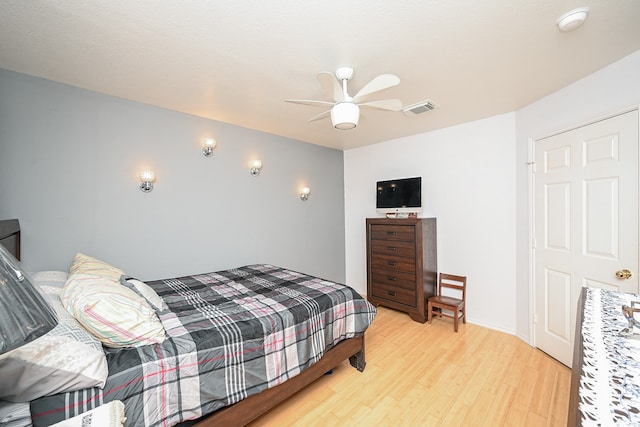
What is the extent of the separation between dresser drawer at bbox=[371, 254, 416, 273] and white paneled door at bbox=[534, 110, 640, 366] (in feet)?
4.19

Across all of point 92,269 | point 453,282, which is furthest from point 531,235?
point 92,269

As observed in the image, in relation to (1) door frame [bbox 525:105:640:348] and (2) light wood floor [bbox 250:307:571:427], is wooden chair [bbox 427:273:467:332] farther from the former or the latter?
(1) door frame [bbox 525:105:640:348]

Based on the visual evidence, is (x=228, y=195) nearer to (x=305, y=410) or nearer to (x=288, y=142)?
(x=288, y=142)

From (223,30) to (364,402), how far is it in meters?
2.74

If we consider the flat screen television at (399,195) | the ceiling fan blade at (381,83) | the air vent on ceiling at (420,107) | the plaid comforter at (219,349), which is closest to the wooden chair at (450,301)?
the flat screen television at (399,195)

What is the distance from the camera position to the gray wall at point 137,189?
2.17 m

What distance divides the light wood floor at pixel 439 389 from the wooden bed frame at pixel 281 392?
188mm

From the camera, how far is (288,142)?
12.9ft

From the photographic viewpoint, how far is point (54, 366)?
103cm

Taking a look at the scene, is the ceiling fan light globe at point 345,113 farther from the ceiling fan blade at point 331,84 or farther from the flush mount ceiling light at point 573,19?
the flush mount ceiling light at point 573,19

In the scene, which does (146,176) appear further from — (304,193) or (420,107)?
(420,107)

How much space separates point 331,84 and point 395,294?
114 inches

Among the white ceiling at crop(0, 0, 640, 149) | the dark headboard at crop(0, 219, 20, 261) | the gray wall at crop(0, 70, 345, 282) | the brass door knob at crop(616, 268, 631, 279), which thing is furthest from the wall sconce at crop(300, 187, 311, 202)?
the brass door knob at crop(616, 268, 631, 279)

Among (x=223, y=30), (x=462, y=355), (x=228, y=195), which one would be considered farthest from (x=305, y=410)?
(x=223, y=30)
